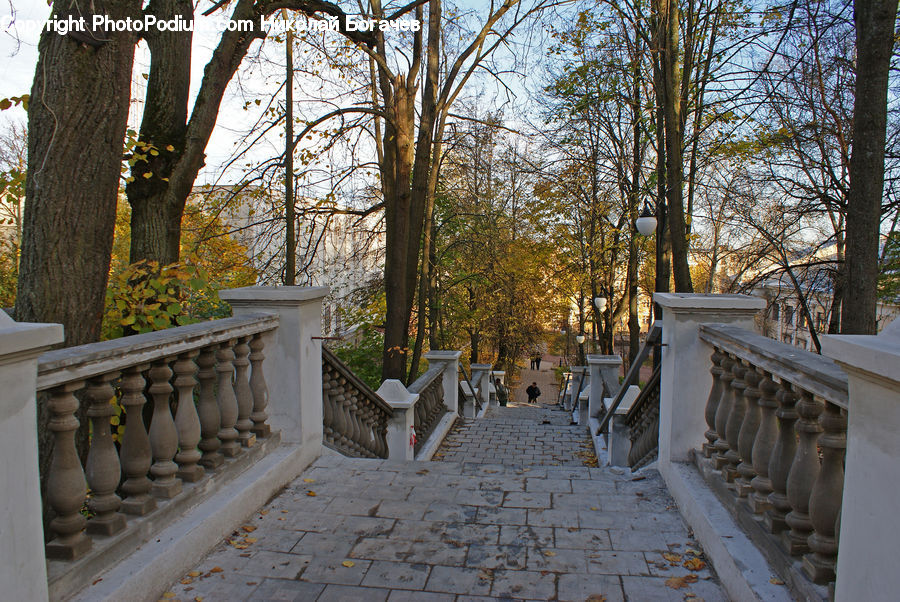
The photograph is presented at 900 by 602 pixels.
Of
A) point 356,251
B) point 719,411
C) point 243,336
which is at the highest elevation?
point 356,251

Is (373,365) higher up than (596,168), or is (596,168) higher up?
(596,168)

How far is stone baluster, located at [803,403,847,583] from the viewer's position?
202 cm

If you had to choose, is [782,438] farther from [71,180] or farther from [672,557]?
[71,180]

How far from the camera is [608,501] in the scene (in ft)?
12.2

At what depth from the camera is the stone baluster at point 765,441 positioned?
265cm

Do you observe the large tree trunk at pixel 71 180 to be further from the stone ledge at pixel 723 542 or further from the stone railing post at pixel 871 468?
the stone railing post at pixel 871 468

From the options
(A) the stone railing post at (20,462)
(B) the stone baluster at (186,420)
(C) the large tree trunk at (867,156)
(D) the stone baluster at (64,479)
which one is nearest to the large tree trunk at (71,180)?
(B) the stone baluster at (186,420)

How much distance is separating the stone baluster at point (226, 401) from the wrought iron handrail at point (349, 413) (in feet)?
4.55

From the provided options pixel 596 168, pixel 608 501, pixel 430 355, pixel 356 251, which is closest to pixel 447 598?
pixel 608 501

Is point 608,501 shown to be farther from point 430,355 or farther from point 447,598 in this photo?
point 430,355

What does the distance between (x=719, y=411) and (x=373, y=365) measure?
36.1ft

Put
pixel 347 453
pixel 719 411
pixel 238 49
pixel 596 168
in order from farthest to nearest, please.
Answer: pixel 596 168, pixel 238 49, pixel 347 453, pixel 719 411

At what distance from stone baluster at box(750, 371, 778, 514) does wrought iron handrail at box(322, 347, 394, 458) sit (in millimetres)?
3188

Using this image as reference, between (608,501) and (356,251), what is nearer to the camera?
(608,501)
